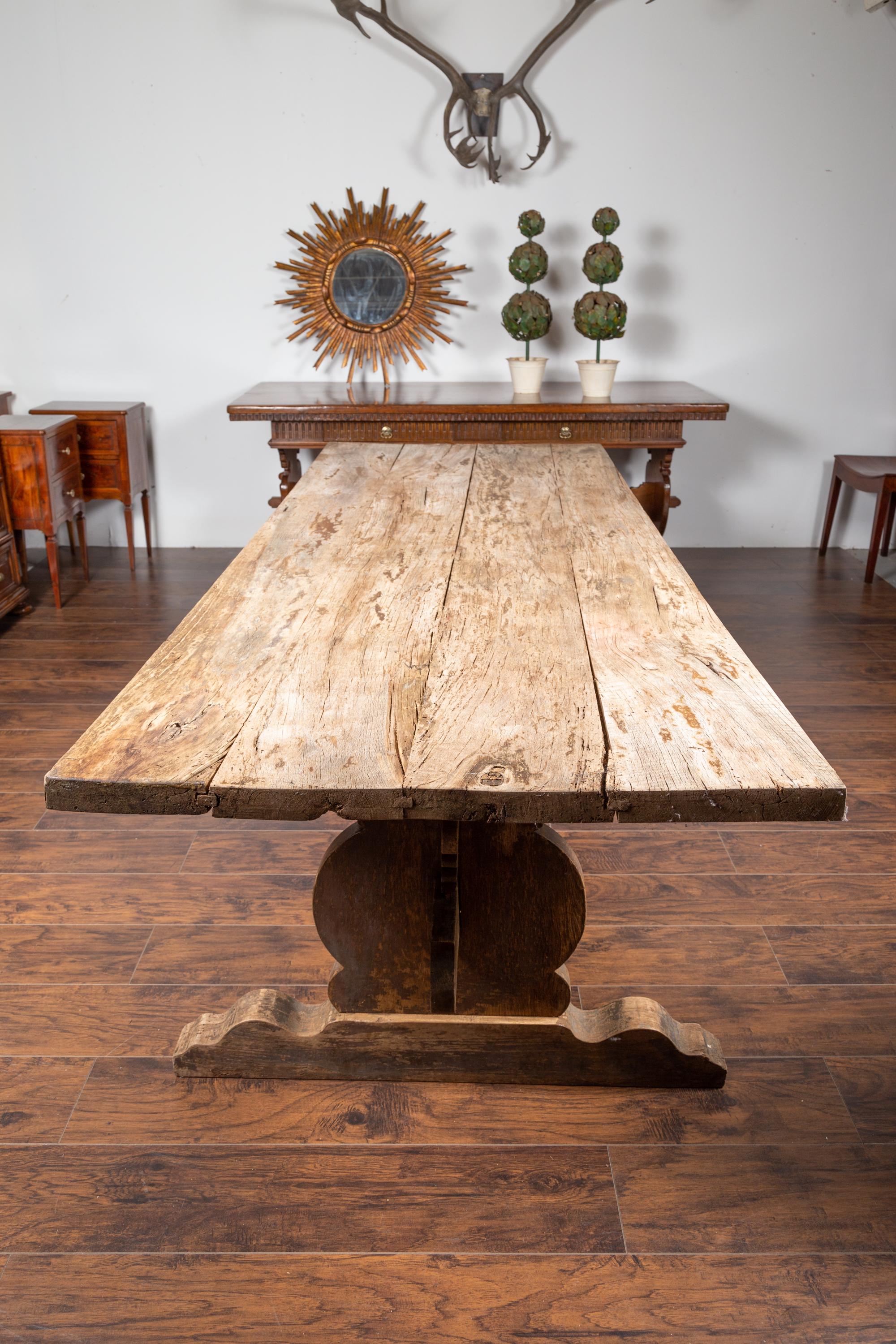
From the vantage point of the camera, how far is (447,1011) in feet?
5.18

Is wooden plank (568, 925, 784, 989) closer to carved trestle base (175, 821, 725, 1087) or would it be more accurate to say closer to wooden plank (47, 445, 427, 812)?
carved trestle base (175, 821, 725, 1087)

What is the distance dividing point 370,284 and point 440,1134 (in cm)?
317

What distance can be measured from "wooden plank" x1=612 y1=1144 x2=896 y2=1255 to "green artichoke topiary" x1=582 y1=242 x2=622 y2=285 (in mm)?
2824

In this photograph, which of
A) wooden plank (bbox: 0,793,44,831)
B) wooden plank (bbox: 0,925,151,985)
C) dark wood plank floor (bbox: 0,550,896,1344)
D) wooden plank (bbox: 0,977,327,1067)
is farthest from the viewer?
wooden plank (bbox: 0,793,44,831)

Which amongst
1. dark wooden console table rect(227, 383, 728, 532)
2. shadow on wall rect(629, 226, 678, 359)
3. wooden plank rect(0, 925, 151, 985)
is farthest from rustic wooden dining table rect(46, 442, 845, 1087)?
shadow on wall rect(629, 226, 678, 359)

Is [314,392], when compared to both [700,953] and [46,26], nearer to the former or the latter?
[46,26]

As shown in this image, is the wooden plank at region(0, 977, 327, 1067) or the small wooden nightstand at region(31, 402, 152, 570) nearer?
the wooden plank at region(0, 977, 327, 1067)

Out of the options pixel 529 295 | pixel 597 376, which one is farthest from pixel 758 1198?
pixel 529 295

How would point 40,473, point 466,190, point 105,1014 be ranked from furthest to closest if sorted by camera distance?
point 466,190 < point 40,473 < point 105,1014

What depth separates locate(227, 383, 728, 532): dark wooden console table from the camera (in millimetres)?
3418

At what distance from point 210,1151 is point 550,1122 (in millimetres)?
478

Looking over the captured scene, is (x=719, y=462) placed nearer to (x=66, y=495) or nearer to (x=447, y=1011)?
(x=66, y=495)

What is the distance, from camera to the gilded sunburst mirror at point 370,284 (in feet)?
12.6

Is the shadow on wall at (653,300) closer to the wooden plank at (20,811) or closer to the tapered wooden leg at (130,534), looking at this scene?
the tapered wooden leg at (130,534)
